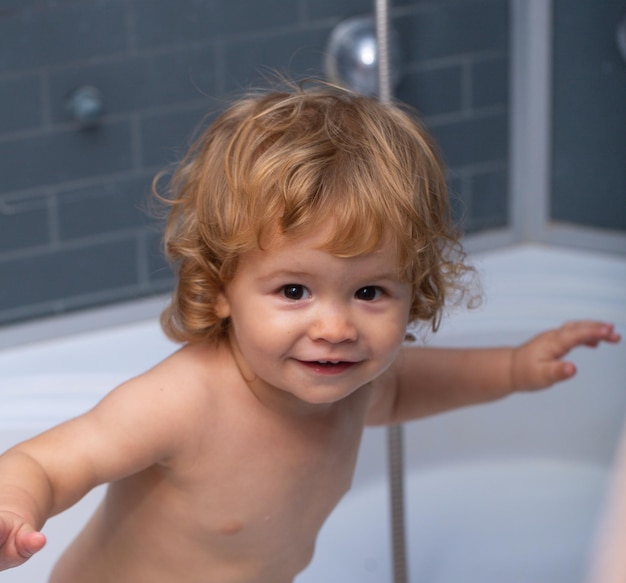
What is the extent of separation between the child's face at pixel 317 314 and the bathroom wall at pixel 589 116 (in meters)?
0.88

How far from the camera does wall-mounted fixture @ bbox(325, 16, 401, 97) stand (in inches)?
58.7

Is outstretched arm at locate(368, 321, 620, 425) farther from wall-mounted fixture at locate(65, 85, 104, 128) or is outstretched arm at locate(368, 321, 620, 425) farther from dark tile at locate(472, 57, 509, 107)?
dark tile at locate(472, 57, 509, 107)

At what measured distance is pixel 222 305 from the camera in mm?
905

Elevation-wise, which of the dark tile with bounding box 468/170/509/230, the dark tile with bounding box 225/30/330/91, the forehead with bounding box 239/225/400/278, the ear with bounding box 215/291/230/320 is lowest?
the dark tile with bounding box 468/170/509/230

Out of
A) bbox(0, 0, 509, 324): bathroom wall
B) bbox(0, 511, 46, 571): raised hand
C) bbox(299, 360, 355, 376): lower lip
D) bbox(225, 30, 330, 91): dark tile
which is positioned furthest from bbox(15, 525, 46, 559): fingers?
bbox(225, 30, 330, 91): dark tile

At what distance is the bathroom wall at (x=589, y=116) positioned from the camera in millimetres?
1604

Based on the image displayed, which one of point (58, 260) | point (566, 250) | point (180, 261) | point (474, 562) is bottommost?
point (474, 562)

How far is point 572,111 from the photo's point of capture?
5.53 feet

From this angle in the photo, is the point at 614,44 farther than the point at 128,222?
Yes

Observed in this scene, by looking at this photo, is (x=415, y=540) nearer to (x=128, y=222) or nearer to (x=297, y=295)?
(x=128, y=222)

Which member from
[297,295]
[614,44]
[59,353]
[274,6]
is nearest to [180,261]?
[297,295]

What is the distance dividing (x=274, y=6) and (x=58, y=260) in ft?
1.44

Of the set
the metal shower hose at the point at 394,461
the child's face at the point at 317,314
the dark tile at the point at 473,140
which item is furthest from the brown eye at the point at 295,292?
the dark tile at the point at 473,140

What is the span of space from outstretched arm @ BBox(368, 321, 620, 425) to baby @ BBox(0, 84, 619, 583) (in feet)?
0.12
